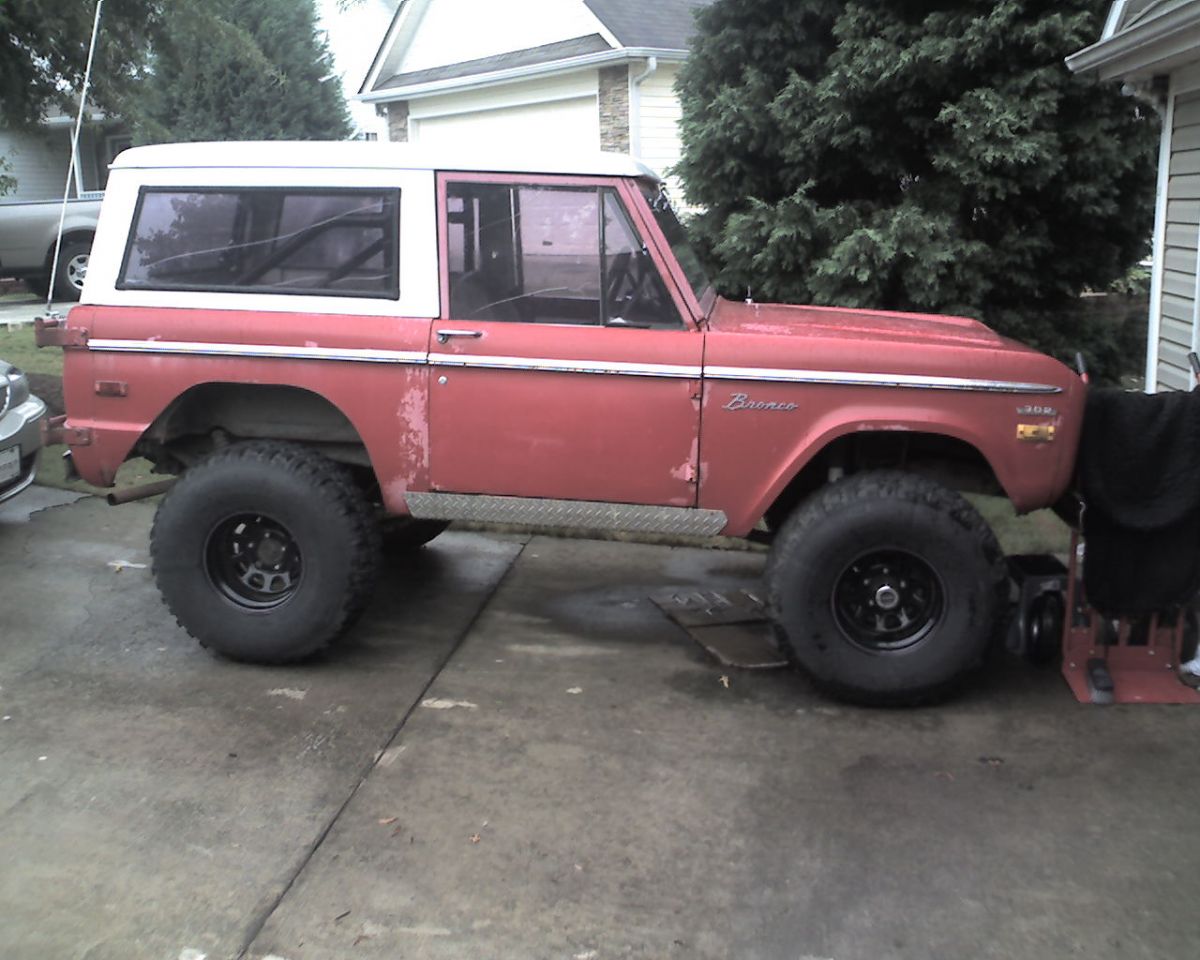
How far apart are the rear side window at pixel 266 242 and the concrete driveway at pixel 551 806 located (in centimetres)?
160

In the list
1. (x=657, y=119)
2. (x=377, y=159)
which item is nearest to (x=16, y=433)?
(x=377, y=159)

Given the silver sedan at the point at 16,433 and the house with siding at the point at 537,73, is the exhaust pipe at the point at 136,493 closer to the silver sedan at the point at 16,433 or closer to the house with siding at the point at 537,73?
the silver sedan at the point at 16,433

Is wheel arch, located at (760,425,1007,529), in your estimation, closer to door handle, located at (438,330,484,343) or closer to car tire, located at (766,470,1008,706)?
car tire, located at (766,470,1008,706)

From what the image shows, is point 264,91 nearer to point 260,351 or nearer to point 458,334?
point 260,351

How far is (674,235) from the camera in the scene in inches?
197

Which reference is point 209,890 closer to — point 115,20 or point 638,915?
point 638,915

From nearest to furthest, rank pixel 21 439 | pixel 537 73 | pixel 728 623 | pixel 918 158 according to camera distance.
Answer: pixel 728 623
pixel 21 439
pixel 918 158
pixel 537 73

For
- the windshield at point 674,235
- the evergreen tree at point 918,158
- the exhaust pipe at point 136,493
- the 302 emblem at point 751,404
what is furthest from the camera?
the evergreen tree at point 918,158

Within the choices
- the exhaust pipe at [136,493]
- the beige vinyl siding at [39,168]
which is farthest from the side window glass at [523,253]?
the beige vinyl siding at [39,168]

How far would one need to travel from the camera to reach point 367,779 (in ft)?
13.6

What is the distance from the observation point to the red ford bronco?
4.56m

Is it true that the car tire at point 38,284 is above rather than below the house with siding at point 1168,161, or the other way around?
below

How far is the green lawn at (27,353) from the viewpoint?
1079 centimetres

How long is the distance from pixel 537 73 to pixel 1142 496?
44.8 feet
